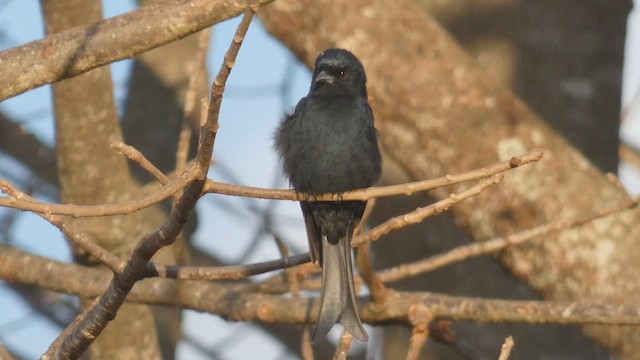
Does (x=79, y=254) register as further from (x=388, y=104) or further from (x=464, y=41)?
(x=464, y=41)

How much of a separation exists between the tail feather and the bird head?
0.49m

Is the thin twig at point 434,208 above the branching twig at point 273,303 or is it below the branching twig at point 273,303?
below

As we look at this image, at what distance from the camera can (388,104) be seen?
4.81 meters


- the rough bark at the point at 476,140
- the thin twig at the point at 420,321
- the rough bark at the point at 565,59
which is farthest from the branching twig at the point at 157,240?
the rough bark at the point at 565,59

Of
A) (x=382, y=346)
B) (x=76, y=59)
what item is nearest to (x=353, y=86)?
(x=76, y=59)

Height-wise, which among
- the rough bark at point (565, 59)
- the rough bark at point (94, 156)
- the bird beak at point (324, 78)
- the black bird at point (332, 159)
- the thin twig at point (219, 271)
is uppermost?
the rough bark at point (565, 59)

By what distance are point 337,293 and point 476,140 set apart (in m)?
1.54

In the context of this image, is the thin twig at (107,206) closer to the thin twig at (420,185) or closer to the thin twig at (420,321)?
the thin twig at (420,185)

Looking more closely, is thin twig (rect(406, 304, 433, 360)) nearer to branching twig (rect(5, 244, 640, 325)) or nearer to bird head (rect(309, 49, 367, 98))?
branching twig (rect(5, 244, 640, 325))

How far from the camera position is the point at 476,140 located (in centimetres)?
469

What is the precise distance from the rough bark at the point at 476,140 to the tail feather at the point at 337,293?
125 cm

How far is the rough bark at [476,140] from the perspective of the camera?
4.55 meters

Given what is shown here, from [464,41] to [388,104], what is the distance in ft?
2.54

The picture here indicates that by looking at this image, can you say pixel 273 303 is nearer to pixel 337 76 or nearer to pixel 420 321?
pixel 420 321
